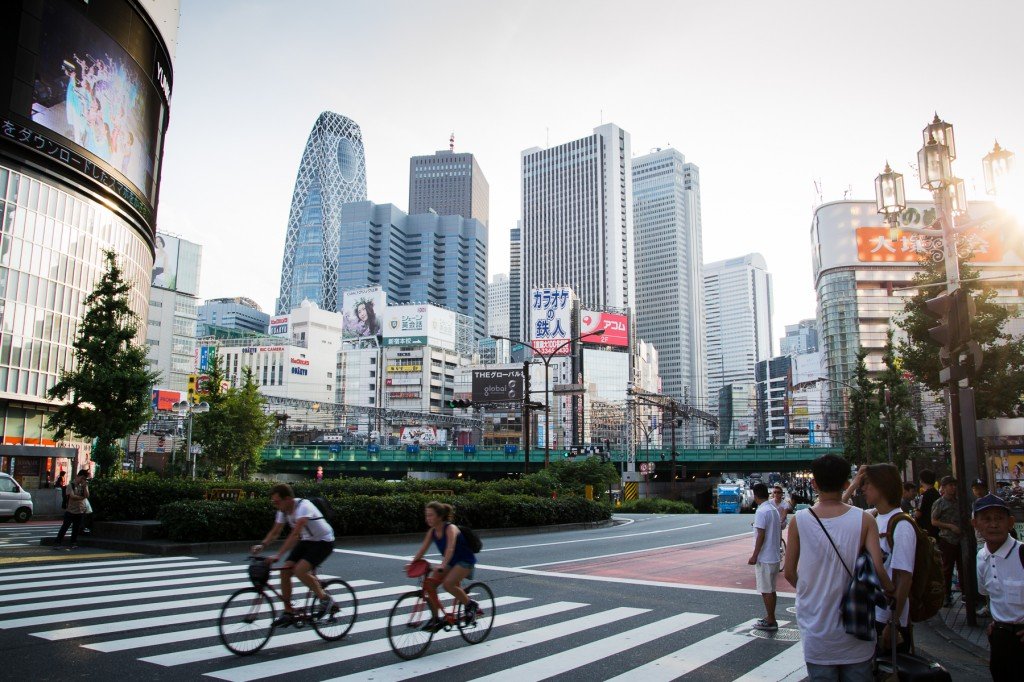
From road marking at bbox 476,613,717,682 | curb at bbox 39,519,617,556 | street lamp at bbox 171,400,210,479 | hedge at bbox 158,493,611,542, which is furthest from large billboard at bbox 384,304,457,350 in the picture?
road marking at bbox 476,613,717,682

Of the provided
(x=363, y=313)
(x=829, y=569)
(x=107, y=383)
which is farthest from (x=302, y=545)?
(x=363, y=313)

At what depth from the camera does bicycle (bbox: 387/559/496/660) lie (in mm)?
7605

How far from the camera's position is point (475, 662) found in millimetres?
7555

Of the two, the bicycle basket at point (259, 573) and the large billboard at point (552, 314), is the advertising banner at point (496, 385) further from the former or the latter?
the bicycle basket at point (259, 573)

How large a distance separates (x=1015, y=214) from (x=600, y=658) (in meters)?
13.7

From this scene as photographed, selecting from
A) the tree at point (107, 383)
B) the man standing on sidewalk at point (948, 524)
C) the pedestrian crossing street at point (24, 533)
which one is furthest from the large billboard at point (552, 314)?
the man standing on sidewalk at point (948, 524)

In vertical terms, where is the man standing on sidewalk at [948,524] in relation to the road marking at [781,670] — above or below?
above

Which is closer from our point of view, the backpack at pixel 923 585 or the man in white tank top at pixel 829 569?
the man in white tank top at pixel 829 569

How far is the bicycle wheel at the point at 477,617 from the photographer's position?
8.22m

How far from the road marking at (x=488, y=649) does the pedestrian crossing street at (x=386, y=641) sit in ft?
0.04

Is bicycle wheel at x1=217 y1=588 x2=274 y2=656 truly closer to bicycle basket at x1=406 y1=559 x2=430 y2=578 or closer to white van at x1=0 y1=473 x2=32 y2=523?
bicycle basket at x1=406 y1=559 x2=430 y2=578

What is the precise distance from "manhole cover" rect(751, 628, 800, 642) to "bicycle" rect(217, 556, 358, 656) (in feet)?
16.5

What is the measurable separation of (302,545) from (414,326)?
465ft

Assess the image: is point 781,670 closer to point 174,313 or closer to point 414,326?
point 174,313
